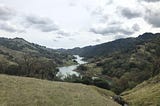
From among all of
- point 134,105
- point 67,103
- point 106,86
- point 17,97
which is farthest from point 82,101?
point 106,86

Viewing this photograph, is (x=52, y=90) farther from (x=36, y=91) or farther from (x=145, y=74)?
(x=145, y=74)

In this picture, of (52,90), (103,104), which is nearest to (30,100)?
(52,90)

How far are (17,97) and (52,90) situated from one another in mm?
10918

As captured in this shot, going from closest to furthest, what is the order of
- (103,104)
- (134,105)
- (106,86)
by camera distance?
(103,104), (134,105), (106,86)

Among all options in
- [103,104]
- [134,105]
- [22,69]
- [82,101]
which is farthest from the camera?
[22,69]

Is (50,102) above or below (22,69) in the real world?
below

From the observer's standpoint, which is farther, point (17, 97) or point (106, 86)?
point (106, 86)

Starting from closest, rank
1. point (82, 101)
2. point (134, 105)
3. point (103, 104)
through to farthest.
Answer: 1. point (82, 101)
2. point (103, 104)
3. point (134, 105)

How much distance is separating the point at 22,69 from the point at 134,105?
11266 cm

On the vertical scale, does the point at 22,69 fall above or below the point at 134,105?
above

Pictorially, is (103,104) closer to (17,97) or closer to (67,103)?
(67,103)

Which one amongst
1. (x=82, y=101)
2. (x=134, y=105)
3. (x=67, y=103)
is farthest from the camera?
(x=134, y=105)

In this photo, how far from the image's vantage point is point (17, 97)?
4169 centimetres

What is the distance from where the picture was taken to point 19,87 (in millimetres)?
48312
